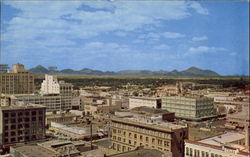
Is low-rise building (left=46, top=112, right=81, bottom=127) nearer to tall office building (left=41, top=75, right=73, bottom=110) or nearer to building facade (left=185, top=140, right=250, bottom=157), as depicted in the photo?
tall office building (left=41, top=75, right=73, bottom=110)

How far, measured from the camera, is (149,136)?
38.1 feet

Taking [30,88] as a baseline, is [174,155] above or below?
below

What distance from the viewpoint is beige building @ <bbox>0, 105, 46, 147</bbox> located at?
13.8m

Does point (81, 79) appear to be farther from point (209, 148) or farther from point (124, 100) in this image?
point (209, 148)

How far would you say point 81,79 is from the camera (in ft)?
199

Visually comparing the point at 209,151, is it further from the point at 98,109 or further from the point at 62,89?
the point at 62,89

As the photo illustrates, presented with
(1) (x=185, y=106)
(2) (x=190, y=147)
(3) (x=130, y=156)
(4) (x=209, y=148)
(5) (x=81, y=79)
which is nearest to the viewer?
(3) (x=130, y=156)

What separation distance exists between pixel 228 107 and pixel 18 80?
2341 cm

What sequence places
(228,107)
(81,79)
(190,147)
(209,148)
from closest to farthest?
(209,148) → (190,147) → (228,107) → (81,79)

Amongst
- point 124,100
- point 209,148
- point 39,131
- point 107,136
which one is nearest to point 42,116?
point 39,131

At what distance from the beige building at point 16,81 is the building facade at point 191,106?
1621cm

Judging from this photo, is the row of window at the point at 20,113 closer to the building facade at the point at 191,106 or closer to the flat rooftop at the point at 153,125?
the flat rooftop at the point at 153,125

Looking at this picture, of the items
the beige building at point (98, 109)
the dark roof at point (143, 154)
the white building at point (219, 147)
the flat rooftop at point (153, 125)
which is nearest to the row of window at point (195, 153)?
the white building at point (219, 147)

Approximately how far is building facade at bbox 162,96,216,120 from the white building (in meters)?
11.6
